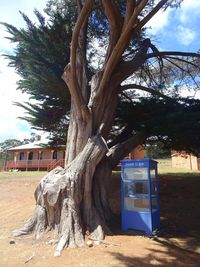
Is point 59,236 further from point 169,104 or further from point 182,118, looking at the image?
point 169,104

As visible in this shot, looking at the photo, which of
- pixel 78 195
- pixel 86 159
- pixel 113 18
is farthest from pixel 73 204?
pixel 113 18

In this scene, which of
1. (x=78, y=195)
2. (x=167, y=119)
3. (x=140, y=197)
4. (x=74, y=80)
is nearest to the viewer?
(x=78, y=195)

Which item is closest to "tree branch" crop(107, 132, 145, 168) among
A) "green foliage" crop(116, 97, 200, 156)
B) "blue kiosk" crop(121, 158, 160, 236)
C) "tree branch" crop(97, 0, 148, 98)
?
"green foliage" crop(116, 97, 200, 156)

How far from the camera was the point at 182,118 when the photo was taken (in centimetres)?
923

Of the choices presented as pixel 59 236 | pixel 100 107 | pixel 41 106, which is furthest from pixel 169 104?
pixel 59 236

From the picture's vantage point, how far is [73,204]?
7.06 m

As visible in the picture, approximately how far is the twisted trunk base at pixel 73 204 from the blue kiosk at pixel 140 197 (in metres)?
0.68

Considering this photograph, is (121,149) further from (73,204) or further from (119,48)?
(119,48)

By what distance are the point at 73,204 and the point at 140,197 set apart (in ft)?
5.59

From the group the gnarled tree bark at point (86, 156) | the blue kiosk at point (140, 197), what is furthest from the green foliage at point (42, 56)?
the blue kiosk at point (140, 197)

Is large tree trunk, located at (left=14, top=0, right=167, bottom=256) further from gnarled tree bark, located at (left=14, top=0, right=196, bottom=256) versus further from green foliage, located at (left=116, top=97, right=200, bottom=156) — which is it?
green foliage, located at (left=116, top=97, right=200, bottom=156)

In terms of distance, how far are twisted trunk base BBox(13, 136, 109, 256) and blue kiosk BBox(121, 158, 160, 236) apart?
0.68 meters

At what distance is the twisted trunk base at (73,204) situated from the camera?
6.89 meters

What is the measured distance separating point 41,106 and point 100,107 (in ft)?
12.5
